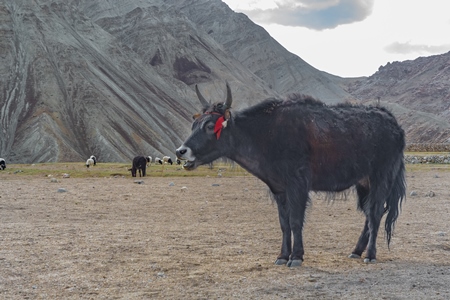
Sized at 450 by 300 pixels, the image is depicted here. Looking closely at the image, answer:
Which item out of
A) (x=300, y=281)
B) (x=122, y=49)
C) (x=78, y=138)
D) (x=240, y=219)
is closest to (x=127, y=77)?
(x=122, y=49)

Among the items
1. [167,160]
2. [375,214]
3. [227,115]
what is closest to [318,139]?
[227,115]

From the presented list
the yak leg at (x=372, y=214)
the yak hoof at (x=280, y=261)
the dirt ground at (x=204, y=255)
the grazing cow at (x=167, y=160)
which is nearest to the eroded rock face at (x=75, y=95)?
the grazing cow at (x=167, y=160)

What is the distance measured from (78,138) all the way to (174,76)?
7494cm

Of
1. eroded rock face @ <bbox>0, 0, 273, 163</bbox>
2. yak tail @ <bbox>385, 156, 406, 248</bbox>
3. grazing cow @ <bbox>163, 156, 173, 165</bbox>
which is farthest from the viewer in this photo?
eroded rock face @ <bbox>0, 0, 273, 163</bbox>

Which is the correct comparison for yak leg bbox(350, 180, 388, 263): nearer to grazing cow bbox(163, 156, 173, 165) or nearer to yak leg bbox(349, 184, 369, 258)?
yak leg bbox(349, 184, 369, 258)

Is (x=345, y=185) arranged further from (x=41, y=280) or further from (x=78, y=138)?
(x=78, y=138)

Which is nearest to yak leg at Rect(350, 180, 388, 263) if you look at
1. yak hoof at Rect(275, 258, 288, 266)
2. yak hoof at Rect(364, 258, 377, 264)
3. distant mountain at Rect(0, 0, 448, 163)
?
yak hoof at Rect(364, 258, 377, 264)

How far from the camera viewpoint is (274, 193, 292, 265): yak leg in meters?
11.2

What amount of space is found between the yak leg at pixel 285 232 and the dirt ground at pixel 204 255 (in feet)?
1.07

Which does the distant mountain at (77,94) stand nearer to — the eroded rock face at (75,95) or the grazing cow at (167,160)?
the eroded rock face at (75,95)

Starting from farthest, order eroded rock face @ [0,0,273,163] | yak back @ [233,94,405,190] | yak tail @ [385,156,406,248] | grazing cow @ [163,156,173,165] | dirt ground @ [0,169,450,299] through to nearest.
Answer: eroded rock face @ [0,0,273,163] < grazing cow @ [163,156,173,165] < yak tail @ [385,156,406,248] < yak back @ [233,94,405,190] < dirt ground @ [0,169,450,299]

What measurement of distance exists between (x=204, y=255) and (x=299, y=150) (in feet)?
10.3

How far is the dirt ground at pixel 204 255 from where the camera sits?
8969 millimetres

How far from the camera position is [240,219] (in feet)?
60.1
